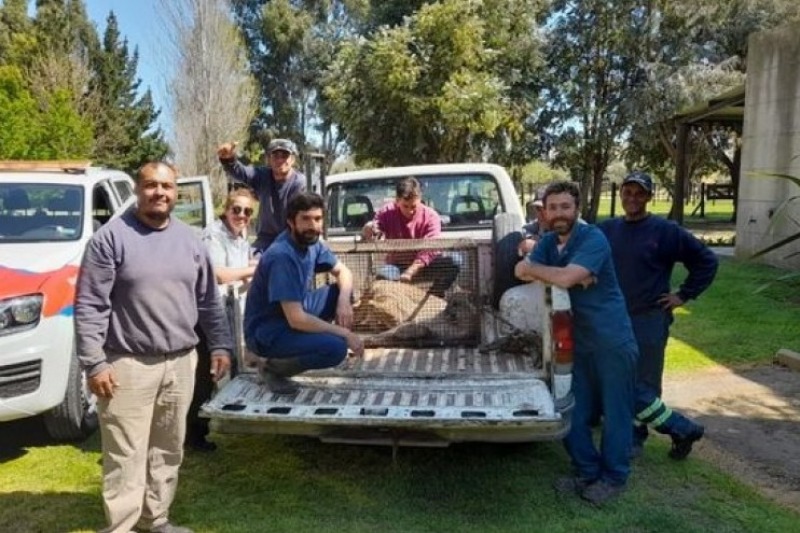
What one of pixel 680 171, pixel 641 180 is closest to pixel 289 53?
pixel 680 171

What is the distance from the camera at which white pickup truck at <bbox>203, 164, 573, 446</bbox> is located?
11.4ft

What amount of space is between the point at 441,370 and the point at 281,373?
2.86ft

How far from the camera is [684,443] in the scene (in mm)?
4383

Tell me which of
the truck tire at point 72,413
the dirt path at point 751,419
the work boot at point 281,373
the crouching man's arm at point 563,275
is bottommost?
the dirt path at point 751,419

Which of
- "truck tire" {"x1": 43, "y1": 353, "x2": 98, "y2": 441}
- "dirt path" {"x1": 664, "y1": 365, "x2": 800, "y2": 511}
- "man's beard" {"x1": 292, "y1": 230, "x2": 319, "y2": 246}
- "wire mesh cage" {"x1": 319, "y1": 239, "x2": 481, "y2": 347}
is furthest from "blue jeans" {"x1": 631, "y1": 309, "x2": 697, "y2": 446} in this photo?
"truck tire" {"x1": 43, "y1": 353, "x2": 98, "y2": 441}

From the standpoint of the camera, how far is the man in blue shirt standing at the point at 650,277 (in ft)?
14.0

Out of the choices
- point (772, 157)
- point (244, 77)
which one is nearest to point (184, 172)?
point (244, 77)

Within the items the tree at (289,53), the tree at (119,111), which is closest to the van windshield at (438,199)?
the tree at (119,111)

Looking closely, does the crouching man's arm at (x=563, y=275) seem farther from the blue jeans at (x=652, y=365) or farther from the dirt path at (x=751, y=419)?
the dirt path at (x=751, y=419)

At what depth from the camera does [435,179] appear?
6832 millimetres

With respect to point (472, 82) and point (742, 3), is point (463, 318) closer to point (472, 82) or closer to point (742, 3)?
point (472, 82)

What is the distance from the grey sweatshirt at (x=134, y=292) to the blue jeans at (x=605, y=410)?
1.97m

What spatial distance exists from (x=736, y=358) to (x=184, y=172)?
26.5 m

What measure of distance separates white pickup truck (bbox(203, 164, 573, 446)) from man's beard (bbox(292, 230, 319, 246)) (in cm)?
60
